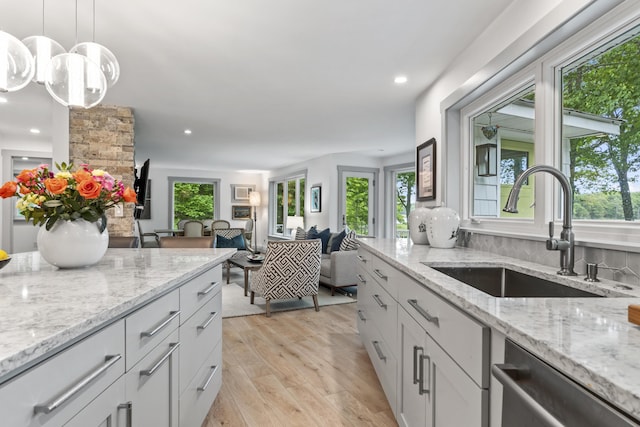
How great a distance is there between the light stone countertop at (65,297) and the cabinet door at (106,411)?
0.53 ft

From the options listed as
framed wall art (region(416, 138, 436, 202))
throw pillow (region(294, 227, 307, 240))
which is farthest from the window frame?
throw pillow (region(294, 227, 307, 240))

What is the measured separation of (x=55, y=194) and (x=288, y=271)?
271 centimetres

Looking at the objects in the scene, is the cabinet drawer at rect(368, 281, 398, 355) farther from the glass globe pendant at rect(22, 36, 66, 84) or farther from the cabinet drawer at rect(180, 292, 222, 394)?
the glass globe pendant at rect(22, 36, 66, 84)

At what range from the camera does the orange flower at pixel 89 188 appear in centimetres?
130

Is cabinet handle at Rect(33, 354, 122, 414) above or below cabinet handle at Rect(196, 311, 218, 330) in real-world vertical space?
above

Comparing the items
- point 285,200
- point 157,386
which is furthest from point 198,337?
point 285,200

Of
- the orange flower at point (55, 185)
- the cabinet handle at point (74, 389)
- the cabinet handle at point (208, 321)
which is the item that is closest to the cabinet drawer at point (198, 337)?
the cabinet handle at point (208, 321)

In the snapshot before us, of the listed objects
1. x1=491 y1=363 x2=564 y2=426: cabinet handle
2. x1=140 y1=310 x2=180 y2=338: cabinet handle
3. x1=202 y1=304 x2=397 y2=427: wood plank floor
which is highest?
x1=491 y1=363 x2=564 y2=426: cabinet handle

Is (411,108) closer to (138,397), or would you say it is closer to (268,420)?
(268,420)

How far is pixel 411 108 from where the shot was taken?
12.9ft

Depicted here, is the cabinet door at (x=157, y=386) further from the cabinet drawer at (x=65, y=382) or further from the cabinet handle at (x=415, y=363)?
the cabinet handle at (x=415, y=363)

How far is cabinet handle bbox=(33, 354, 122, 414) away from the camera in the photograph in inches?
24.7

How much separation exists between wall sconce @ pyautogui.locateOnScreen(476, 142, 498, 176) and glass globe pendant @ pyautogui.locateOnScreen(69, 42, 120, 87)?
248 centimetres

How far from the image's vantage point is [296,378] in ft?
7.66
